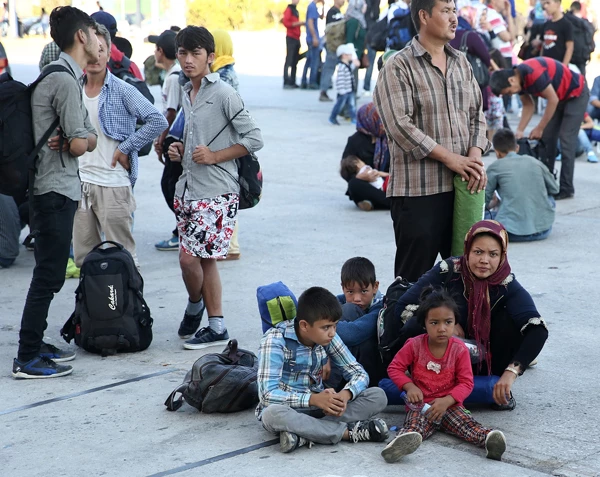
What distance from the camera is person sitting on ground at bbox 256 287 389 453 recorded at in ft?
13.9

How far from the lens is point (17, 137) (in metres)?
4.99

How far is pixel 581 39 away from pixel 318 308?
10.8m

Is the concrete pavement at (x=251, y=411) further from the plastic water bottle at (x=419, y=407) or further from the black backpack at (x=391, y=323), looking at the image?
the black backpack at (x=391, y=323)

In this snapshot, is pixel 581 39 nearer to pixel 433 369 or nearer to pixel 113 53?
pixel 113 53

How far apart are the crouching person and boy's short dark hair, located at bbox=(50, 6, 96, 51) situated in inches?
37.1

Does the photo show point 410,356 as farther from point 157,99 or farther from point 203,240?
point 157,99

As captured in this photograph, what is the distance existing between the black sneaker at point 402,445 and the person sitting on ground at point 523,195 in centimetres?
456

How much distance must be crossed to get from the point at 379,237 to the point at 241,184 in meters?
2.92

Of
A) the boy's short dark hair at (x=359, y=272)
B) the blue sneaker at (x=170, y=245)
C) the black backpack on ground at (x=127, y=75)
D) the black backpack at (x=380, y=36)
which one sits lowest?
the blue sneaker at (x=170, y=245)

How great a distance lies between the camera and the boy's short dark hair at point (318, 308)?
4262mm

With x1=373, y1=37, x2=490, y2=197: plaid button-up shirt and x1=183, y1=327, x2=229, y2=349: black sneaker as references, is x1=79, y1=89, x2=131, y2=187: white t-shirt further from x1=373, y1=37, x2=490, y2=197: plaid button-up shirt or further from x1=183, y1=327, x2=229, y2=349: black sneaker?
x1=373, y1=37, x2=490, y2=197: plaid button-up shirt

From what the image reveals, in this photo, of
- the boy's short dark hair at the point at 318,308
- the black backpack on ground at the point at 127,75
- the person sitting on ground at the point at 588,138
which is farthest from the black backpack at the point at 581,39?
the boy's short dark hair at the point at 318,308

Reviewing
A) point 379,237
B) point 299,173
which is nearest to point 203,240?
point 379,237

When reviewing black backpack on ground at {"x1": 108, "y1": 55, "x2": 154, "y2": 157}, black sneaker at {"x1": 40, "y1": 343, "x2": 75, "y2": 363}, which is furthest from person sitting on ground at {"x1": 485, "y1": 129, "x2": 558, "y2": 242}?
black sneaker at {"x1": 40, "y1": 343, "x2": 75, "y2": 363}
